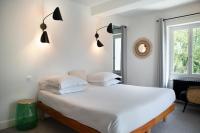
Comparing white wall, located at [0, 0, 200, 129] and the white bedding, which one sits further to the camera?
white wall, located at [0, 0, 200, 129]

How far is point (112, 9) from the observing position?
377cm

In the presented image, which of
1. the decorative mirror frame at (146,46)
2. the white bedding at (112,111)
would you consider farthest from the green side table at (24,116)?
the decorative mirror frame at (146,46)

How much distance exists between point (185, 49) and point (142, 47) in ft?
3.98

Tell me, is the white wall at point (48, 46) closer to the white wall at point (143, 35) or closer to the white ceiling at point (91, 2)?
the white wall at point (143, 35)

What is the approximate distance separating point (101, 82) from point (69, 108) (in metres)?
1.44

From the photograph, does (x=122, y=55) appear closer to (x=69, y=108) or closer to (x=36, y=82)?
(x=36, y=82)

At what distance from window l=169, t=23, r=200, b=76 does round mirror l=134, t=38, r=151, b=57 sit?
651 millimetres

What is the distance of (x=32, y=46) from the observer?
3191mm

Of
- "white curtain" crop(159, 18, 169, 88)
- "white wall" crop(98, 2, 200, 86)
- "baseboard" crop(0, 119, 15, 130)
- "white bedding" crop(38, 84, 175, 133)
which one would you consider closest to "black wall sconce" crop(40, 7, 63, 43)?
"white bedding" crop(38, 84, 175, 133)

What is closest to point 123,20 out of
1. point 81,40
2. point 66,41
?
point 81,40

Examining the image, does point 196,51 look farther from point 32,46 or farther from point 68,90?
point 32,46

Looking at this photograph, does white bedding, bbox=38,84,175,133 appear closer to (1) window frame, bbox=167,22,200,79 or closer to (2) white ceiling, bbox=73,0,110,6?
(1) window frame, bbox=167,22,200,79

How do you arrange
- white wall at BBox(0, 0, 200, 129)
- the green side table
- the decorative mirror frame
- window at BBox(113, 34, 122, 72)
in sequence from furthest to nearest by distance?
window at BBox(113, 34, 122, 72) → the decorative mirror frame → white wall at BBox(0, 0, 200, 129) → the green side table

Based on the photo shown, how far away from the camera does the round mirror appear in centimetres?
506
